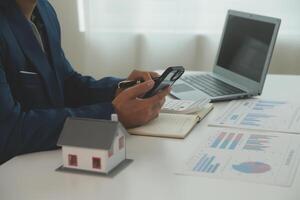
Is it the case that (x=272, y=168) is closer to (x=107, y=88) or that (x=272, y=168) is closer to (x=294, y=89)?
(x=107, y=88)

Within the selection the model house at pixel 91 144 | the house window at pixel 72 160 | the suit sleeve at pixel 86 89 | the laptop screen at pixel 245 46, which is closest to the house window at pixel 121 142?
the model house at pixel 91 144

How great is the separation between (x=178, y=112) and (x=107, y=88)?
276 mm

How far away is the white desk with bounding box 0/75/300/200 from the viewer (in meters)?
1.04

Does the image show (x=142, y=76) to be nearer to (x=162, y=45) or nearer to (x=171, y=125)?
(x=171, y=125)

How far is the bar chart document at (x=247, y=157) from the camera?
3.70ft

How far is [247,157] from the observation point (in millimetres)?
1229

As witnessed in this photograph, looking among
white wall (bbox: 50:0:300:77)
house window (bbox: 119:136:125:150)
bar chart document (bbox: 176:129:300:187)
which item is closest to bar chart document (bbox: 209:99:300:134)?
bar chart document (bbox: 176:129:300:187)

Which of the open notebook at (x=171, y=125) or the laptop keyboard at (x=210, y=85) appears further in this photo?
the laptop keyboard at (x=210, y=85)

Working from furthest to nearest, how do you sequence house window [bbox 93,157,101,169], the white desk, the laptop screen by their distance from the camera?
the laptop screen → house window [bbox 93,157,101,169] → the white desk

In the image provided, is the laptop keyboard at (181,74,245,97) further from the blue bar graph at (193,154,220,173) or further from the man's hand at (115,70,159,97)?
the blue bar graph at (193,154,220,173)

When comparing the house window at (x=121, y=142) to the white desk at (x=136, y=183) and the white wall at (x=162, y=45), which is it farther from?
the white wall at (x=162, y=45)

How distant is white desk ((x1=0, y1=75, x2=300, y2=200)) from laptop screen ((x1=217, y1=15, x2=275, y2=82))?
629 millimetres

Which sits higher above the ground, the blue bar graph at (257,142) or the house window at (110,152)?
the house window at (110,152)

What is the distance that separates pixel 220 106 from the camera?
1.71 metres
